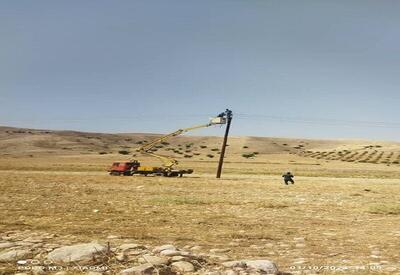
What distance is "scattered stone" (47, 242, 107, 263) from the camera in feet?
24.5

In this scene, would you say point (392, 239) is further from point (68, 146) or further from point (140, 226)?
point (68, 146)

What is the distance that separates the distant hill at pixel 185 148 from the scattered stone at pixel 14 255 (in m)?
93.0

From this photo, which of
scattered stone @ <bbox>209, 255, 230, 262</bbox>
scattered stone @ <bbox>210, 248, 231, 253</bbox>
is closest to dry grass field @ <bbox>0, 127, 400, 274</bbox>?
scattered stone @ <bbox>210, 248, 231, 253</bbox>

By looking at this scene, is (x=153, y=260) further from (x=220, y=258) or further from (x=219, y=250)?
(x=219, y=250)

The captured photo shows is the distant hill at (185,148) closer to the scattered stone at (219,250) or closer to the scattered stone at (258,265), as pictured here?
the scattered stone at (219,250)

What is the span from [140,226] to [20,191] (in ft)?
40.6

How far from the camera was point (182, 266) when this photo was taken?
7070 millimetres

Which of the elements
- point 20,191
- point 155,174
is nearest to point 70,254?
point 20,191

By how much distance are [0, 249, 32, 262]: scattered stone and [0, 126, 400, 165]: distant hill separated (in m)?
93.0

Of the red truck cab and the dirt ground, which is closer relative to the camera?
the dirt ground

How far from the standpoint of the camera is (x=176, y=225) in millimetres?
12664

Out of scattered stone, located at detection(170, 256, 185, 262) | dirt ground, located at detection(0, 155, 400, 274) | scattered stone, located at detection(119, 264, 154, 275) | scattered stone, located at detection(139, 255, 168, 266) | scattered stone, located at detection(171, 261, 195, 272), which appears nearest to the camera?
scattered stone, located at detection(119, 264, 154, 275)

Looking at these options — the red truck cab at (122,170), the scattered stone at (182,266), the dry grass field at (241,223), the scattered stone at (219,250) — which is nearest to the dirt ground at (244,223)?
the dry grass field at (241,223)

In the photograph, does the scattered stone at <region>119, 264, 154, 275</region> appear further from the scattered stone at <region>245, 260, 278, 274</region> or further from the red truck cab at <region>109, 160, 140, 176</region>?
the red truck cab at <region>109, 160, 140, 176</region>
